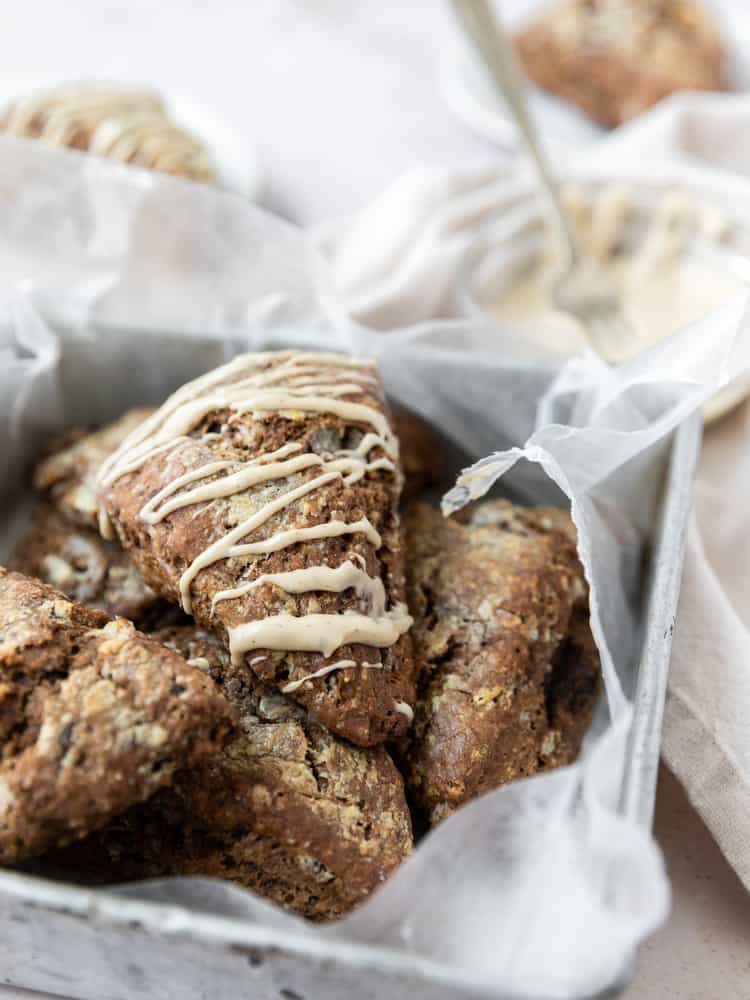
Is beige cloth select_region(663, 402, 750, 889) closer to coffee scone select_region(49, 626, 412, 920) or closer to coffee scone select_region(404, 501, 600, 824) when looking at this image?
coffee scone select_region(404, 501, 600, 824)

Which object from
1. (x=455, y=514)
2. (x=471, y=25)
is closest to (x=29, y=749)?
(x=455, y=514)

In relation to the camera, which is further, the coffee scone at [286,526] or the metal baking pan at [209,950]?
the coffee scone at [286,526]

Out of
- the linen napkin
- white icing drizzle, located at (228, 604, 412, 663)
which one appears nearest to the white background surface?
the linen napkin

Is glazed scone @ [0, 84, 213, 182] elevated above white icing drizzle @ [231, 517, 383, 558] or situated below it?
below

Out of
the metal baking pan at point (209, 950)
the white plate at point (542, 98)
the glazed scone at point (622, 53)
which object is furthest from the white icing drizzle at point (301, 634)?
the glazed scone at point (622, 53)

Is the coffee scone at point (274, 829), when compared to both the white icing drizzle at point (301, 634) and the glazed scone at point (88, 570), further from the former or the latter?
the glazed scone at point (88, 570)

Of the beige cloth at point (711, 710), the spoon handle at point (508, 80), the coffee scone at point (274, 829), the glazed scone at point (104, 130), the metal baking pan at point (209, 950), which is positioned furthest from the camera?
the glazed scone at point (104, 130)

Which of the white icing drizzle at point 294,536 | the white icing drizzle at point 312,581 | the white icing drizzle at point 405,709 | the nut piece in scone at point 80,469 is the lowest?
the nut piece in scone at point 80,469
